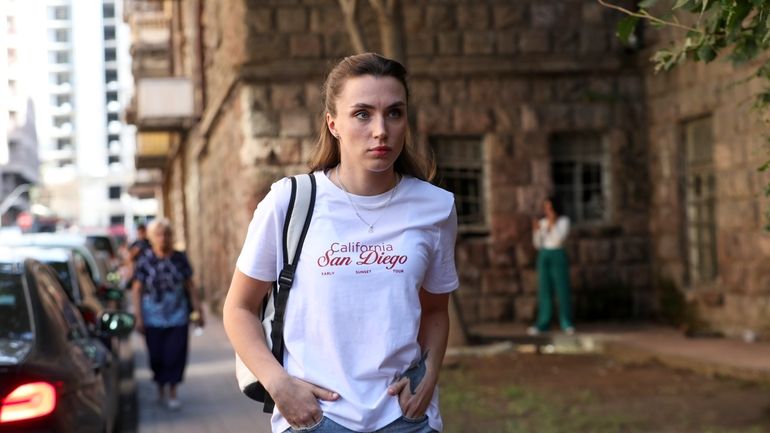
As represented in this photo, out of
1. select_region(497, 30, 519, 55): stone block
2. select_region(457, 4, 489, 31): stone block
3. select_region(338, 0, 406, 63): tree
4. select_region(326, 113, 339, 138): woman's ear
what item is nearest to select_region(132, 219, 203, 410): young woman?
select_region(338, 0, 406, 63): tree

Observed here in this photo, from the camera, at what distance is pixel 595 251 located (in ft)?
57.4

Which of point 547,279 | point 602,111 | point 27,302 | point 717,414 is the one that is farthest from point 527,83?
point 27,302

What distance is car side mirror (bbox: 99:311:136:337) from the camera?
7.35 meters

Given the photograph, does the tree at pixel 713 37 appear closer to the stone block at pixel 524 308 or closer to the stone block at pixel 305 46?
the stone block at pixel 305 46

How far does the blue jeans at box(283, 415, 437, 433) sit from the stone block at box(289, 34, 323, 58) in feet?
45.6

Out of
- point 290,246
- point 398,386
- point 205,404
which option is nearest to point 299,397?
point 398,386

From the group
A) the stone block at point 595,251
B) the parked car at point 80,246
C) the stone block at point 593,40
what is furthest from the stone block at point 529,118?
the parked car at point 80,246

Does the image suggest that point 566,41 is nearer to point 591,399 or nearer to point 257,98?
point 257,98

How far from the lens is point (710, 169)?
1556cm

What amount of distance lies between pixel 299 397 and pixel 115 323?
4.33 metres

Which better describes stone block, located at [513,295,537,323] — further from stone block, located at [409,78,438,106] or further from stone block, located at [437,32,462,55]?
stone block, located at [437,32,462,55]

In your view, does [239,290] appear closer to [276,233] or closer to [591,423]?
[276,233]

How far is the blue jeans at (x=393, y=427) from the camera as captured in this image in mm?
3295

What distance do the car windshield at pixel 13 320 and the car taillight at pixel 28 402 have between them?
6.3 inches
